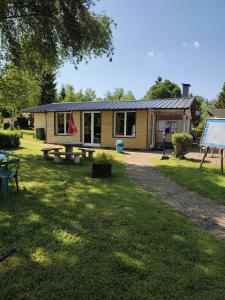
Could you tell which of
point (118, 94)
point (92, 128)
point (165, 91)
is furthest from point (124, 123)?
point (118, 94)

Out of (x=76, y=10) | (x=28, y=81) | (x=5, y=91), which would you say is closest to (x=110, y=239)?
(x=76, y=10)

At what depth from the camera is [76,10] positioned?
36.3ft

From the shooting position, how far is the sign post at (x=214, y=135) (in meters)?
9.78

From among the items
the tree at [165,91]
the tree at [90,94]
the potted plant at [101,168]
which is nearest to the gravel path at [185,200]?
the potted plant at [101,168]

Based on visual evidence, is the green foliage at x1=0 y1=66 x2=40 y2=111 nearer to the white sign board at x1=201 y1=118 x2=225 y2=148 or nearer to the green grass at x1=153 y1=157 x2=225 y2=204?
the green grass at x1=153 y1=157 x2=225 y2=204

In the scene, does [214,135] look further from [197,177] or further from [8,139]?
[8,139]

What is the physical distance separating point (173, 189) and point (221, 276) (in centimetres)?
432

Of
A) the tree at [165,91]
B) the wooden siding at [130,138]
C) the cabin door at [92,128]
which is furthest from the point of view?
the tree at [165,91]

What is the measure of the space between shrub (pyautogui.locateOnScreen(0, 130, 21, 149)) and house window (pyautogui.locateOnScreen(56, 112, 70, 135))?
15.5ft

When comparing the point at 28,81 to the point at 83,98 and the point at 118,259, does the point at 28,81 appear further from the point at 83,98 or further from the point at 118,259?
the point at 83,98

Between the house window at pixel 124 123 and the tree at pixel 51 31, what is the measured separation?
530 cm

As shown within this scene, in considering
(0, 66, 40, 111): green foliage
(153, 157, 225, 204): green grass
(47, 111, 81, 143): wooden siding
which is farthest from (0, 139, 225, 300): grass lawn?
(47, 111, 81, 143): wooden siding

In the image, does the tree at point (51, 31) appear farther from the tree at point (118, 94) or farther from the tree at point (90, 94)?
the tree at point (118, 94)

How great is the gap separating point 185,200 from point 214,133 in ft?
14.8
